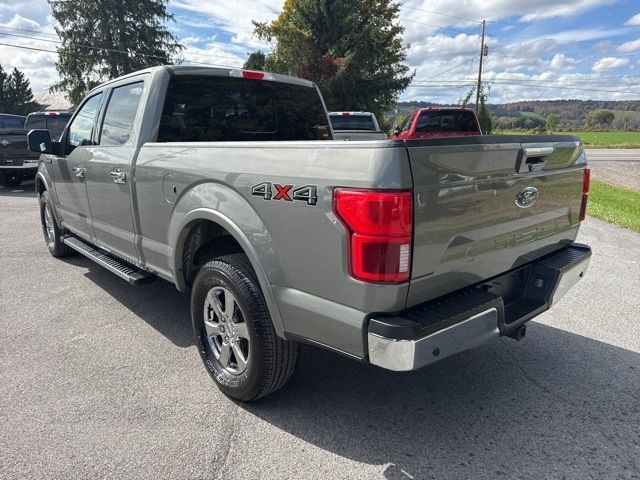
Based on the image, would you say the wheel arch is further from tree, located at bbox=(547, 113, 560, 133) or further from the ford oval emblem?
tree, located at bbox=(547, 113, 560, 133)

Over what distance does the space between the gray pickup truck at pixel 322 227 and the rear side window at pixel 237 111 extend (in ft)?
0.04

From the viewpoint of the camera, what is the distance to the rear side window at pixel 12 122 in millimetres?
14091

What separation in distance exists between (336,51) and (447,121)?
18.8 meters

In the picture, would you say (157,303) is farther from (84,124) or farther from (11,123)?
(11,123)

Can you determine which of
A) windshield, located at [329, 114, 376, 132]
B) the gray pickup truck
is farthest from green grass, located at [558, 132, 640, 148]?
the gray pickup truck

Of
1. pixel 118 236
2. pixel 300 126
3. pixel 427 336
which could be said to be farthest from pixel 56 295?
pixel 427 336

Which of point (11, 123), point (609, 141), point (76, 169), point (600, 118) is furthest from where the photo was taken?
point (600, 118)

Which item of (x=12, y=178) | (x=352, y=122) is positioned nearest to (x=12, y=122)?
(x=12, y=178)

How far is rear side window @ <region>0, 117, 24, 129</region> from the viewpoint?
14.1 m

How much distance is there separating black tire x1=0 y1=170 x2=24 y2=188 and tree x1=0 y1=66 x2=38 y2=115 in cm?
4003

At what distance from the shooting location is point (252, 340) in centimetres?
266

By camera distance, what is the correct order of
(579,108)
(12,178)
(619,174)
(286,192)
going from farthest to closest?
(579,108) < (619,174) < (12,178) < (286,192)

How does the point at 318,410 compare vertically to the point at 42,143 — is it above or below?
below

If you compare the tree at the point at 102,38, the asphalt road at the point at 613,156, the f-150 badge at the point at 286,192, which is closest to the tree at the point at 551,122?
the asphalt road at the point at 613,156
